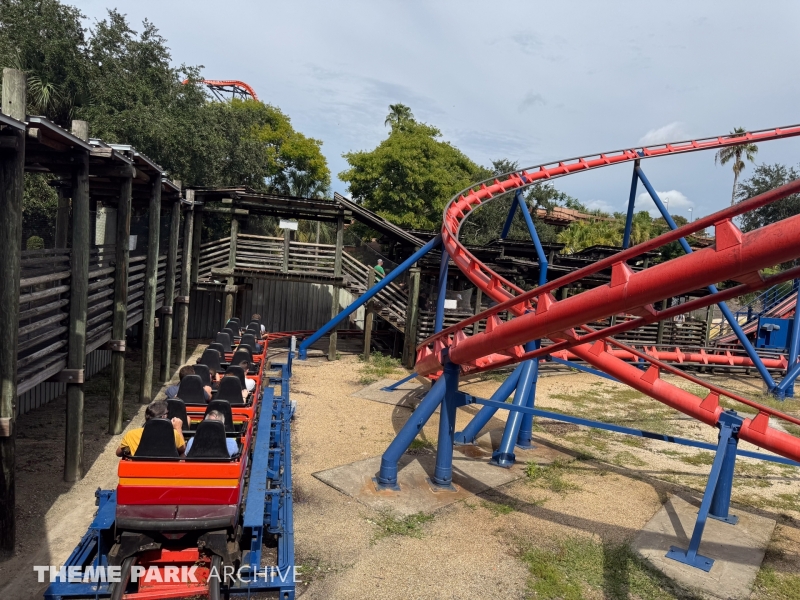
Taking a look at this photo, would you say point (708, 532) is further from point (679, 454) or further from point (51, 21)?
point (51, 21)

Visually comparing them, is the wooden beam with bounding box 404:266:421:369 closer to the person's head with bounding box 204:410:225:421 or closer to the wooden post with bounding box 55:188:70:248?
the wooden post with bounding box 55:188:70:248

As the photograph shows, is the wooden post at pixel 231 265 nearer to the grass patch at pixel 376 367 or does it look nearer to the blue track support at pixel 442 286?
the grass patch at pixel 376 367

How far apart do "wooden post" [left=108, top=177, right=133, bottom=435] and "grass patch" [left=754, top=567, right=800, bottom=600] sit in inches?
323

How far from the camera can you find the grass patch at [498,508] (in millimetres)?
6703

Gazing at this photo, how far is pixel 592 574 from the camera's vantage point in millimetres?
5410

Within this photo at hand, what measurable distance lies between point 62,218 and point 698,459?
12.8 meters

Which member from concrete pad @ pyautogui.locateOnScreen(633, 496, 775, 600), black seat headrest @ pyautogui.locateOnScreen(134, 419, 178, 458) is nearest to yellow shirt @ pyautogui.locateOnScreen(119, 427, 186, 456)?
black seat headrest @ pyautogui.locateOnScreen(134, 419, 178, 458)

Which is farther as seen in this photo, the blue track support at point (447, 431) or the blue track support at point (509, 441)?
the blue track support at point (509, 441)

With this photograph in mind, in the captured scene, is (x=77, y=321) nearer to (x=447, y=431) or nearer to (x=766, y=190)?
(x=447, y=431)

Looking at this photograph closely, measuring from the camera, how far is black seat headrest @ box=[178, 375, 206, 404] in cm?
671

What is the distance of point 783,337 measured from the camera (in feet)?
63.0

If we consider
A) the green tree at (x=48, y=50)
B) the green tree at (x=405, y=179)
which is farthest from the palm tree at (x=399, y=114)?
the green tree at (x=48, y=50)

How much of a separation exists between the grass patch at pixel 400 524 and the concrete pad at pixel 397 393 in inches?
195

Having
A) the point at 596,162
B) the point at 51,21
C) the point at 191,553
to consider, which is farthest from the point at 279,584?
the point at 51,21
